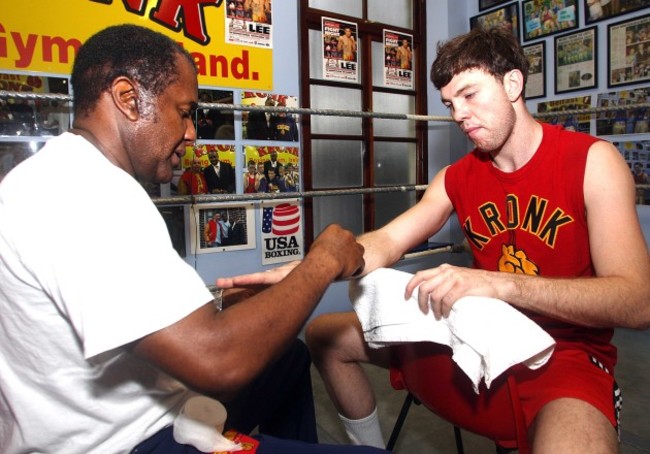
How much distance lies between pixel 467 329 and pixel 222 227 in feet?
6.38

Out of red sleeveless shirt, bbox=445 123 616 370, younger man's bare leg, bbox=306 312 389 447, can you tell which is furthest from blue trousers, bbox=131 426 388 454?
red sleeveless shirt, bbox=445 123 616 370

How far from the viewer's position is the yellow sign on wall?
1999 mm

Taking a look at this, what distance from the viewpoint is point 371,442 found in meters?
1.24

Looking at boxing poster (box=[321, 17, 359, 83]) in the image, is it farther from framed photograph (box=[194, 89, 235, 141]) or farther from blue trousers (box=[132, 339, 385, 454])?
blue trousers (box=[132, 339, 385, 454])

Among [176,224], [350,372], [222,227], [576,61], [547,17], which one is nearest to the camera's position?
[350,372]

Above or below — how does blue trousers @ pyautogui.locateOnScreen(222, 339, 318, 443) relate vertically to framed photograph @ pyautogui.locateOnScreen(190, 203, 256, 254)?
below

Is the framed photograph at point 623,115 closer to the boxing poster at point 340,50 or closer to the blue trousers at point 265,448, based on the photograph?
the boxing poster at point 340,50

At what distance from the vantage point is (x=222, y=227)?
Result: 8.39 ft

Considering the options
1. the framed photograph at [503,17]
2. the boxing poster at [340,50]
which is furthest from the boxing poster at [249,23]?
the framed photograph at [503,17]

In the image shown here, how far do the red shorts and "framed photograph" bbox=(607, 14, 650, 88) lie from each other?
2.59 m

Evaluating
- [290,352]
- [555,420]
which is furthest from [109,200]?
[555,420]

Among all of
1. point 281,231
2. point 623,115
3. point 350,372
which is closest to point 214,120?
point 281,231

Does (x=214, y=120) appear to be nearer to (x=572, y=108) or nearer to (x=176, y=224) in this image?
(x=176, y=224)

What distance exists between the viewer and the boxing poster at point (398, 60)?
329cm
